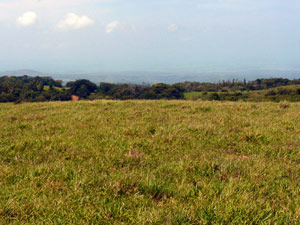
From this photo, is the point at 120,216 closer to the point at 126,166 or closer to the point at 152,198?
the point at 152,198

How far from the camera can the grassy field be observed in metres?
3.34

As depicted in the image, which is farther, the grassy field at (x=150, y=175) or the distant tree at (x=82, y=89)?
the distant tree at (x=82, y=89)

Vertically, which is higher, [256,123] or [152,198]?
[256,123]

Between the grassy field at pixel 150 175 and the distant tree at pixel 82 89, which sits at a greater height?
the distant tree at pixel 82 89

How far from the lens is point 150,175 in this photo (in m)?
4.57

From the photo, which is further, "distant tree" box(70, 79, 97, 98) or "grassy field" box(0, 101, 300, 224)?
"distant tree" box(70, 79, 97, 98)

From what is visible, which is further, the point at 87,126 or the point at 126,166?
the point at 87,126

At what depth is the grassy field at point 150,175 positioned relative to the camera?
11.0 ft

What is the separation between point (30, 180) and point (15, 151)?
220 cm

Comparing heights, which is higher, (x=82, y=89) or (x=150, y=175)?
(x=82, y=89)

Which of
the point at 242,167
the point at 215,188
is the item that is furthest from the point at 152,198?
the point at 242,167

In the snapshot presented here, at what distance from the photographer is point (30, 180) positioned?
4.43 meters

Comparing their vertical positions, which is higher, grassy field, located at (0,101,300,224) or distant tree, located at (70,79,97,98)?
distant tree, located at (70,79,97,98)

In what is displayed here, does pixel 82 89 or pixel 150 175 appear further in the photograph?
pixel 82 89
